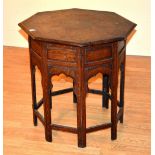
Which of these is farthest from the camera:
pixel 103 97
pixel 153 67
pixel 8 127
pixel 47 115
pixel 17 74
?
pixel 17 74

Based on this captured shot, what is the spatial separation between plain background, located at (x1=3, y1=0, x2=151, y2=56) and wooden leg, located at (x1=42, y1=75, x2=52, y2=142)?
213cm

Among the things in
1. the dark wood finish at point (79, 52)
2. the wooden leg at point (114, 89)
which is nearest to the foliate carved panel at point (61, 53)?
the dark wood finish at point (79, 52)

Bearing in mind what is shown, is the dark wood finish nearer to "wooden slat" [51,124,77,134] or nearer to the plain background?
"wooden slat" [51,124,77,134]

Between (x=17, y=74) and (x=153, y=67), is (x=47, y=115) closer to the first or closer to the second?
(x=153, y=67)

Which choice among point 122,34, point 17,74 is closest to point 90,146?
point 122,34

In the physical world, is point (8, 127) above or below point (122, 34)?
below

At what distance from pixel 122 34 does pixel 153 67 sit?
70 centimetres

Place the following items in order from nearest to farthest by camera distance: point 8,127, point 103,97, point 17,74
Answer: point 8,127, point 103,97, point 17,74

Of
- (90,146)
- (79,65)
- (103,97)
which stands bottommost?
(90,146)

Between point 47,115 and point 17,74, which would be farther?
point 17,74

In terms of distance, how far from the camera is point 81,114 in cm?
278

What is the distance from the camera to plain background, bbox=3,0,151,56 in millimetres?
4594

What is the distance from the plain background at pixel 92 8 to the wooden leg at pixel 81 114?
2157 mm

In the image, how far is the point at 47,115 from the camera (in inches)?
114
